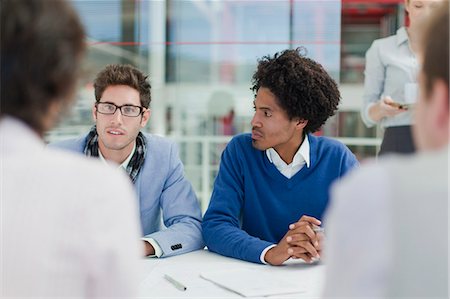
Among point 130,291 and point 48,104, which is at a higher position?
point 48,104

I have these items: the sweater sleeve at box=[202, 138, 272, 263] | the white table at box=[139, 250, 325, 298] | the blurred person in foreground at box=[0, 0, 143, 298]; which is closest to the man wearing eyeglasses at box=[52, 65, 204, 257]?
the sweater sleeve at box=[202, 138, 272, 263]

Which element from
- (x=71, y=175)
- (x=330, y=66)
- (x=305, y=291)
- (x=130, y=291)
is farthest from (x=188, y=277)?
(x=330, y=66)

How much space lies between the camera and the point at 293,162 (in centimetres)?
220

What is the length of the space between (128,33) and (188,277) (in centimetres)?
296

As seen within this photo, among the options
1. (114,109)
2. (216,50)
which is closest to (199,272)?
(114,109)

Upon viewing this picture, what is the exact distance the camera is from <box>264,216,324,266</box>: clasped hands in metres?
1.78

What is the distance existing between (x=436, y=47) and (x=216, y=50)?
361 centimetres

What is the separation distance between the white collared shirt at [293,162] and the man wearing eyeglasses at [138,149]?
0.33 metres

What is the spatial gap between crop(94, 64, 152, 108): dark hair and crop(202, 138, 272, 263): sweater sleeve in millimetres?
442

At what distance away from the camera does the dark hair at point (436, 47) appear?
0.83m

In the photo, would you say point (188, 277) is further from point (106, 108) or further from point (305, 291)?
point (106, 108)

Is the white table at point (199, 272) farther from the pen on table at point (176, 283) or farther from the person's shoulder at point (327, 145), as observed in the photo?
the person's shoulder at point (327, 145)

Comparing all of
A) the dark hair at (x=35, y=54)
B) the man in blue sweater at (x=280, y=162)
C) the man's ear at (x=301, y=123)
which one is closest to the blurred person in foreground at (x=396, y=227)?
the dark hair at (x=35, y=54)

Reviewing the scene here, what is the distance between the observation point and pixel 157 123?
4516 mm
